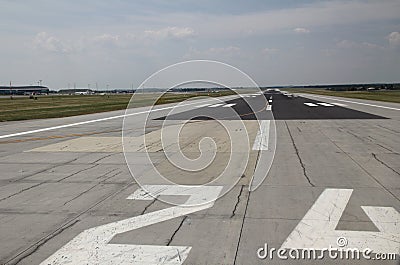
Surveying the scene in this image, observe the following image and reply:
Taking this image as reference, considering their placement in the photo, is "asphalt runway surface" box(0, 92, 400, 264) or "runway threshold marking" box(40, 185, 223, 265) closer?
"runway threshold marking" box(40, 185, 223, 265)

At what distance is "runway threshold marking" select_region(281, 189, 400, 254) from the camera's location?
4.51m

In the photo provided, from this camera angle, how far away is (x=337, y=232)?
4.90 m

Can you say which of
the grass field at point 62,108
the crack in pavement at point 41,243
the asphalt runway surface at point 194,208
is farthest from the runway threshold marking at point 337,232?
the grass field at point 62,108

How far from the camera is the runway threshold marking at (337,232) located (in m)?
4.51

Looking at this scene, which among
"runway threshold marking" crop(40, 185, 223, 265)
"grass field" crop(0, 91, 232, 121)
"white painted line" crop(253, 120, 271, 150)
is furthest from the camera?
"grass field" crop(0, 91, 232, 121)

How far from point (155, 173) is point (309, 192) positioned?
3306 millimetres

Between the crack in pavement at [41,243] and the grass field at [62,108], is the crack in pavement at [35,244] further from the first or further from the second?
the grass field at [62,108]

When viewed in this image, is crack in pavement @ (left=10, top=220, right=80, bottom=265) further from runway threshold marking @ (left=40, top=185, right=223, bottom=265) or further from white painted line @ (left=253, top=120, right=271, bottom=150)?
white painted line @ (left=253, top=120, right=271, bottom=150)

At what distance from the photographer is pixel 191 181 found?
772cm

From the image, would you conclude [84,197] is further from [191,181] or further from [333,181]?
[333,181]

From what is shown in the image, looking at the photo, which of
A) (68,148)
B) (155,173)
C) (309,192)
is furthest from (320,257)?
(68,148)

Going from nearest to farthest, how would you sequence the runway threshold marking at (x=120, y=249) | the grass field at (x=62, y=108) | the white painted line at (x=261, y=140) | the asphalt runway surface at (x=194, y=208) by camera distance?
the runway threshold marking at (x=120, y=249) < the asphalt runway surface at (x=194, y=208) < the white painted line at (x=261, y=140) < the grass field at (x=62, y=108)

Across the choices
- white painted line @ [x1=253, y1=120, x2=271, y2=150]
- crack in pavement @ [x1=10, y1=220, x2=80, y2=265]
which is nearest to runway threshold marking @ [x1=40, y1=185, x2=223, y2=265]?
crack in pavement @ [x1=10, y1=220, x2=80, y2=265]

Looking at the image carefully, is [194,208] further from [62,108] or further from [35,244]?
[62,108]
